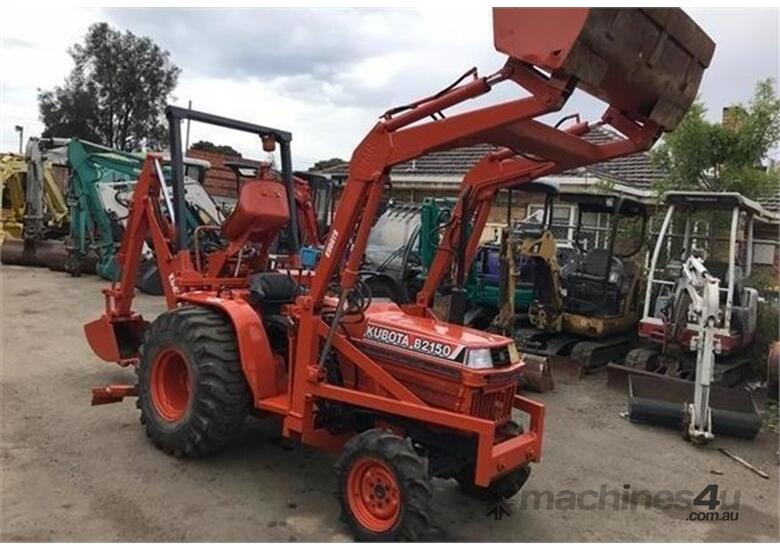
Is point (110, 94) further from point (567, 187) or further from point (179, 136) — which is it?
point (179, 136)

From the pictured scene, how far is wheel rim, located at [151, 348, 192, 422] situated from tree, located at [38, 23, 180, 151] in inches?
993

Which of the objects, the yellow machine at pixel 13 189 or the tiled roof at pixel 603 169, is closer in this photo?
the tiled roof at pixel 603 169

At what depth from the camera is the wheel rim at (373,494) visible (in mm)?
3824

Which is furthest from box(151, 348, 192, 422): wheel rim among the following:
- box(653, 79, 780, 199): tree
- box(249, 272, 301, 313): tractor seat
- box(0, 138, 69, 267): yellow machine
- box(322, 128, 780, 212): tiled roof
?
box(0, 138, 69, 267): yellow machine

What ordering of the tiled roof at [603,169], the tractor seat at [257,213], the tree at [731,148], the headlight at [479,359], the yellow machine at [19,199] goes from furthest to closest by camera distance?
the yellow machine at [19,199] < the tiled roof at [603,169] < the tree at [731,148] < the tractor seat at [257,213] < the headlight at [479,359]

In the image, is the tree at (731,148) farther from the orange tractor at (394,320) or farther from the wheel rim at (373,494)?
the wheel rim at (373,494)

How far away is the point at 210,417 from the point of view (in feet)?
15.4

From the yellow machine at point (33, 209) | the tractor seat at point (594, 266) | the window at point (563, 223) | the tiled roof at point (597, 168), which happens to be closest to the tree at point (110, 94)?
the yellow machine at point (33, 209)

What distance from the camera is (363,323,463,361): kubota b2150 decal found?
4.11 meters

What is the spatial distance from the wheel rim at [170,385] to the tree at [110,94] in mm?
25226

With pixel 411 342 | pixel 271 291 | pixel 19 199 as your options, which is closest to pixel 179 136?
pixel 271 291

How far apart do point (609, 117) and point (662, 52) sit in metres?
0.66

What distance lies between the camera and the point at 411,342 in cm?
429

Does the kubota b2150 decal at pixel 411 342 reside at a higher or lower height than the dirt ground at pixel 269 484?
higher
